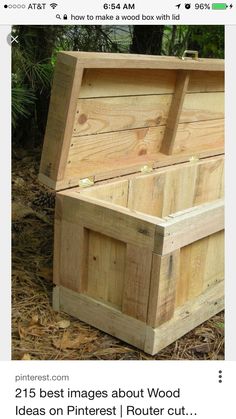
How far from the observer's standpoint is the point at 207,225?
1.93 m

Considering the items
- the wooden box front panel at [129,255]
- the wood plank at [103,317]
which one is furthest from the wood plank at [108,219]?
the wood plank at [103,317]

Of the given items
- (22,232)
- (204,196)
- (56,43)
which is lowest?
(22,232)

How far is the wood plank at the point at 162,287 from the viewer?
173 cm

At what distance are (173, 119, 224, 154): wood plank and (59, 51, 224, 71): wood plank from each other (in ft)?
1.03

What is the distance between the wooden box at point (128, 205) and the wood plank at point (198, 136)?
2.4 inches

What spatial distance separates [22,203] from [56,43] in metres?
0.91

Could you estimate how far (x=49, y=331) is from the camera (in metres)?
1.96

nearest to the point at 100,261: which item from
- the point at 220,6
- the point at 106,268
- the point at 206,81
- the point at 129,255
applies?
the point at 106,268

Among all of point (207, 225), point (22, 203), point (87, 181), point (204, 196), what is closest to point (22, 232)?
point (22, 203)

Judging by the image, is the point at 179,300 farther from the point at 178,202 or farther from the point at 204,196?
the point at 204,196

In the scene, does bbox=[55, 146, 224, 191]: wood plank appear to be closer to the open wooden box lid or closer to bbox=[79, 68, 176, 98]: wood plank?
the open wooden box lid

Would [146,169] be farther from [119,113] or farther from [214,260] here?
[214,260]

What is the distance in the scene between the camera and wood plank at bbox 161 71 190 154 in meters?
2.42
